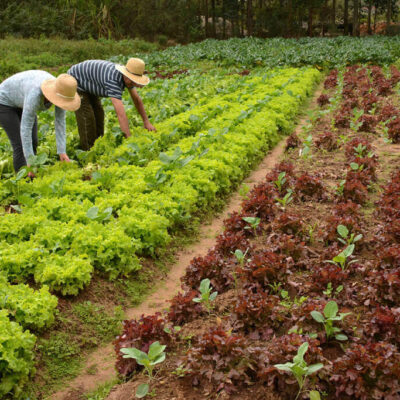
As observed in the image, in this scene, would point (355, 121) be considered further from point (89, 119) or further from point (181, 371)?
point (181, 371)

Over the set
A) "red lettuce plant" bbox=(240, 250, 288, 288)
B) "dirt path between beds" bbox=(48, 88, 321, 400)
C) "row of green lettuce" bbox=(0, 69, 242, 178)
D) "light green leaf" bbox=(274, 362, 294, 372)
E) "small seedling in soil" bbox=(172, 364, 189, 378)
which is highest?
"row of green lettuce" bbox=(0, 69, 242, 178)

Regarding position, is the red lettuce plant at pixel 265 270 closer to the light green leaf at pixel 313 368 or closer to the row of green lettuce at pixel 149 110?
the light green leaf at pixel 313 368

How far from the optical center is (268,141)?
10148 mm

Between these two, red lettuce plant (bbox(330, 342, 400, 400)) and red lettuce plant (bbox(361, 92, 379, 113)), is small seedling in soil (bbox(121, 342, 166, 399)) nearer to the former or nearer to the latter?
red lettuce plant (bbox(330, 342, 400, 400))

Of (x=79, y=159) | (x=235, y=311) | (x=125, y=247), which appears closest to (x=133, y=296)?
(x=125, y=247)

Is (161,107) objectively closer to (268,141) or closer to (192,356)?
(268,141)

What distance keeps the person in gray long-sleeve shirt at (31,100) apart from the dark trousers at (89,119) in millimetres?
1620

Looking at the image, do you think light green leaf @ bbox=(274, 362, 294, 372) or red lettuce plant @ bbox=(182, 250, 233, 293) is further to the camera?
red lettuce plant @ bbox=(182, 250, 233, 293)

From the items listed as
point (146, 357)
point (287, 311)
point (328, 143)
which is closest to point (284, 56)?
point (328, 143)

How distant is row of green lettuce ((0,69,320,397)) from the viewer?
12.6 ft

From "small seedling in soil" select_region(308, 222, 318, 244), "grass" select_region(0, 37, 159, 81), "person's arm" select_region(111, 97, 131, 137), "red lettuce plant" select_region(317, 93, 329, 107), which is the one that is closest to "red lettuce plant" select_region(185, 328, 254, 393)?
"small seedling in soil" select_region(308, 222, 318, 244)

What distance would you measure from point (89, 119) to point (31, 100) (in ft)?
8.44

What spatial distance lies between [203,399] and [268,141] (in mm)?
7626

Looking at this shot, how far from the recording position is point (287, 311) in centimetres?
400
